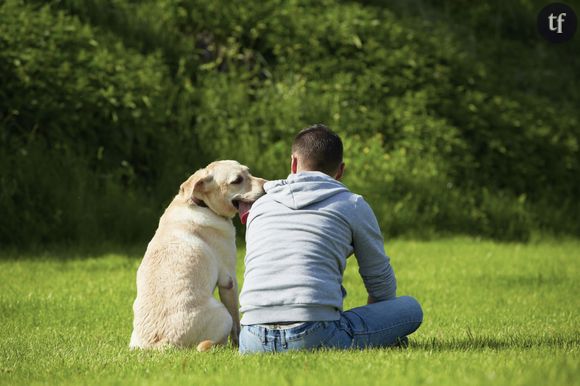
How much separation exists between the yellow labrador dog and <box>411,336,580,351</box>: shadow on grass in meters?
1.33

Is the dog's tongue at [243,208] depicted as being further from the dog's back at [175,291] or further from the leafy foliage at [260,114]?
the leafy foliage at [260,114]

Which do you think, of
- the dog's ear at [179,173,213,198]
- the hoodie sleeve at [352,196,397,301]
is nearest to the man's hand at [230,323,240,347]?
the dog's ear at [179,173,213,198]

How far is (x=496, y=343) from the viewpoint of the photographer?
6516 millimetres

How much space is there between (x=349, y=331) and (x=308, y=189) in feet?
3.05

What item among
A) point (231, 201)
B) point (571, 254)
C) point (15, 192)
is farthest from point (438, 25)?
point (231, 201)

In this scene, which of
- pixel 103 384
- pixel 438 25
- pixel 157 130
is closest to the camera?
pixel 103 384

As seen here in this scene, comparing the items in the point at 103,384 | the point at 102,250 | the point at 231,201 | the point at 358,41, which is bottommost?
the point at 102,250

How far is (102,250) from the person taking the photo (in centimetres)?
1172

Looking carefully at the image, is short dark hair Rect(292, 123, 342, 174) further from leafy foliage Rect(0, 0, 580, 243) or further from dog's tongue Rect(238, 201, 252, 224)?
leafy foliage Rect(0, 0, 580, 243)

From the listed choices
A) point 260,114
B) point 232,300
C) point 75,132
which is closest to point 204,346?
point 232,300

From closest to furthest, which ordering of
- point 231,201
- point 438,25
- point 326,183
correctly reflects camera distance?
point 326,183 → point 231,201 → point 438,25

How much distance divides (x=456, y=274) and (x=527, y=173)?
5008mm

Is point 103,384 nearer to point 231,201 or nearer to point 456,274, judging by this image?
point 231,201

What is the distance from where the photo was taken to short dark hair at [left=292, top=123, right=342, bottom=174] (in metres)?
5.82
